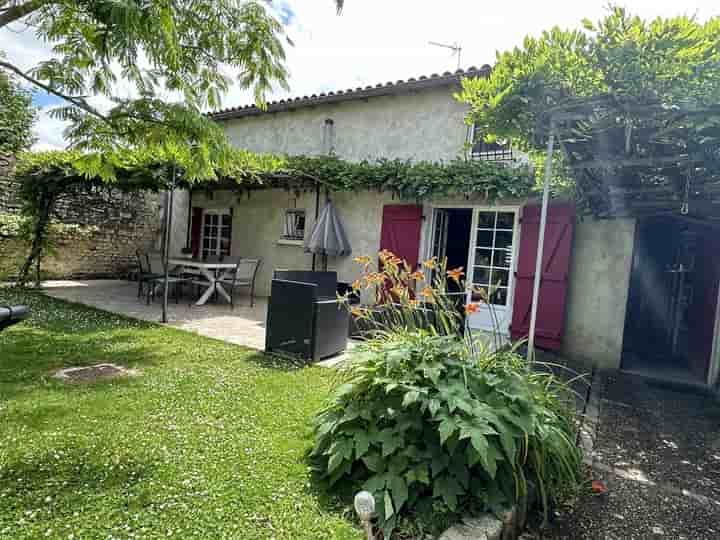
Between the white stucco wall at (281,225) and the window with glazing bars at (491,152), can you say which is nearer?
the window with glazing bars at (491,152)

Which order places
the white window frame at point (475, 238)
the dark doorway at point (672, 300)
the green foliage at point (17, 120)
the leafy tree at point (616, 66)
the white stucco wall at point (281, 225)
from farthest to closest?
the green foliage at point (17, 120)
the white stucco wall at point (281, 225)
the white window frame at point (475, 238)
the dark doorway at point (672, 300)
the leafy tree at point (616, 66)

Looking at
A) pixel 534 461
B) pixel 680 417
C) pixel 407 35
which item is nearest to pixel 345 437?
pixel 534 461

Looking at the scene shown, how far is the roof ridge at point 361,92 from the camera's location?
7.08 m

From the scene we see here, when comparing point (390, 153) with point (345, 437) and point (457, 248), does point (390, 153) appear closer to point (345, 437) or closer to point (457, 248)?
point (457, 248)

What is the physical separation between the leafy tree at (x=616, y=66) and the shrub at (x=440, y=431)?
1.80m

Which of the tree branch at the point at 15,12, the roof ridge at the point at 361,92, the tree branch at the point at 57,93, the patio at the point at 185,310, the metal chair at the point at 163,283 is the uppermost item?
the roof ridge at the point at 361,92

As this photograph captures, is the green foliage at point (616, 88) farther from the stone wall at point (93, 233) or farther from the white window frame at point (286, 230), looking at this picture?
the stone wall at point (93, 233)

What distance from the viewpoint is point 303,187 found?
878 centimetres

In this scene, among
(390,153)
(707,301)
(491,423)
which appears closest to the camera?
(491,423)

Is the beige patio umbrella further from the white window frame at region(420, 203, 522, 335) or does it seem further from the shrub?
the shrub

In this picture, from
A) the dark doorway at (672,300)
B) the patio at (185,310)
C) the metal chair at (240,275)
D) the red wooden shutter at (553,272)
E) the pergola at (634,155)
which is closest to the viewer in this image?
the pergola at (634,155)

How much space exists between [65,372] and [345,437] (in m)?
3.04

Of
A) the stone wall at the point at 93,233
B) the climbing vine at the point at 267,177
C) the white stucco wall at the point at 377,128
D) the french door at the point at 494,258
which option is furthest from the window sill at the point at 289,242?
the stone wall at the point at 93,233

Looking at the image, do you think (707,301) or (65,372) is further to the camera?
(707,301)
